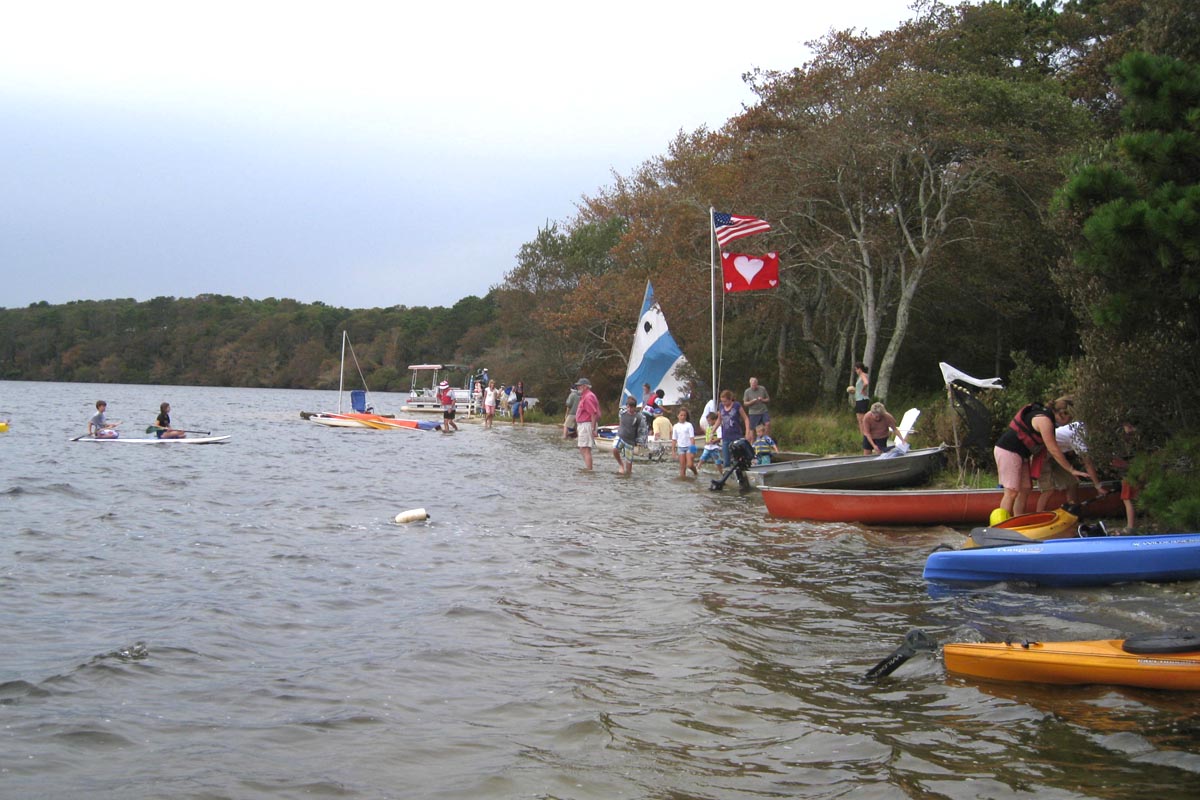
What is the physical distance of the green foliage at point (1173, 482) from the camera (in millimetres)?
9320

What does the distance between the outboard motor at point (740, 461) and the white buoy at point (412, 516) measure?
6.11m

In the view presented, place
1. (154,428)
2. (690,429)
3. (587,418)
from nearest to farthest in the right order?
(690,429)
(587,418)
(154,428)

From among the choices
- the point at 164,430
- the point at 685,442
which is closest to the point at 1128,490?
the point at 685,442

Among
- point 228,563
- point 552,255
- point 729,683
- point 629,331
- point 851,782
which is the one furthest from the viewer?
point 552,255

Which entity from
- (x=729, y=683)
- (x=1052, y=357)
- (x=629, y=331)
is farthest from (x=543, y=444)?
(x=729, y=683)

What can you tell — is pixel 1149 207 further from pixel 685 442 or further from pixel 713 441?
pixel 713 441

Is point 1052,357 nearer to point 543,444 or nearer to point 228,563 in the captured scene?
point 543,444

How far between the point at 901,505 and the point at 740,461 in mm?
5287

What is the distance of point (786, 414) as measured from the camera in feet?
95.7

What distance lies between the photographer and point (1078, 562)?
8.93 m

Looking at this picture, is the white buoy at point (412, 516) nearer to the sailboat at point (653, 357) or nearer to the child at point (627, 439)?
the child at point (627, 439)

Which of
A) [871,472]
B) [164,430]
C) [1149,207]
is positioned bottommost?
[871,472]

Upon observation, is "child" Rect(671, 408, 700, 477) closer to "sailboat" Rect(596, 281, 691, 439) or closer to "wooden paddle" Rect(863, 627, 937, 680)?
"sailboat" Rect(596, 281, 691, 439)

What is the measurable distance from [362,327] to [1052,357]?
113m
